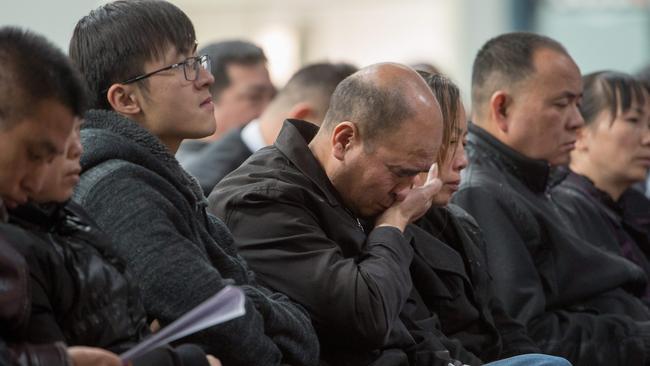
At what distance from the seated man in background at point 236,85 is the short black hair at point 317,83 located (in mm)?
987

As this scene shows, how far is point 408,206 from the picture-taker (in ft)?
9.67

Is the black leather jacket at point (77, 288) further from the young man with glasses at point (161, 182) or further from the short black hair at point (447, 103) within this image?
the short black hair at point (447, 103)

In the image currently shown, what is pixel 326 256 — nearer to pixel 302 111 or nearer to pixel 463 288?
pixel 463 288

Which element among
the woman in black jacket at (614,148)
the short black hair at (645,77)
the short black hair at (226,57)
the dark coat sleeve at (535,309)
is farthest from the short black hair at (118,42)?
the short black hair at (226,57)

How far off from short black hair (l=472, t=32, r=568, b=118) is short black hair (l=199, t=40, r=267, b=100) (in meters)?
2.10

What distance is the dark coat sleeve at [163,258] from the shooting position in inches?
95.2

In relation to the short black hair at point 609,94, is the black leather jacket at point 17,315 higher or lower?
higher

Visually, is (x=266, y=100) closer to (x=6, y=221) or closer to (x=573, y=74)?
(x=573, y=74)

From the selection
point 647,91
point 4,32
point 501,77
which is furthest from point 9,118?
point 647,91

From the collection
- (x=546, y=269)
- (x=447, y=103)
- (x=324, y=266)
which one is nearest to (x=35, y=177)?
(x=324, y=266)

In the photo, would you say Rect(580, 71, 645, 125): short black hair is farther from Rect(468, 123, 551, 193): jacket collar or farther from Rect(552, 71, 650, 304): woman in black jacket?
Rect(468, 123, 551, 193): jacket collar

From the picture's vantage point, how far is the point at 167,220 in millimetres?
2451

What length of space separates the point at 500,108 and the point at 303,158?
1.30m

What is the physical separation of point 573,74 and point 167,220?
204 centimetres
